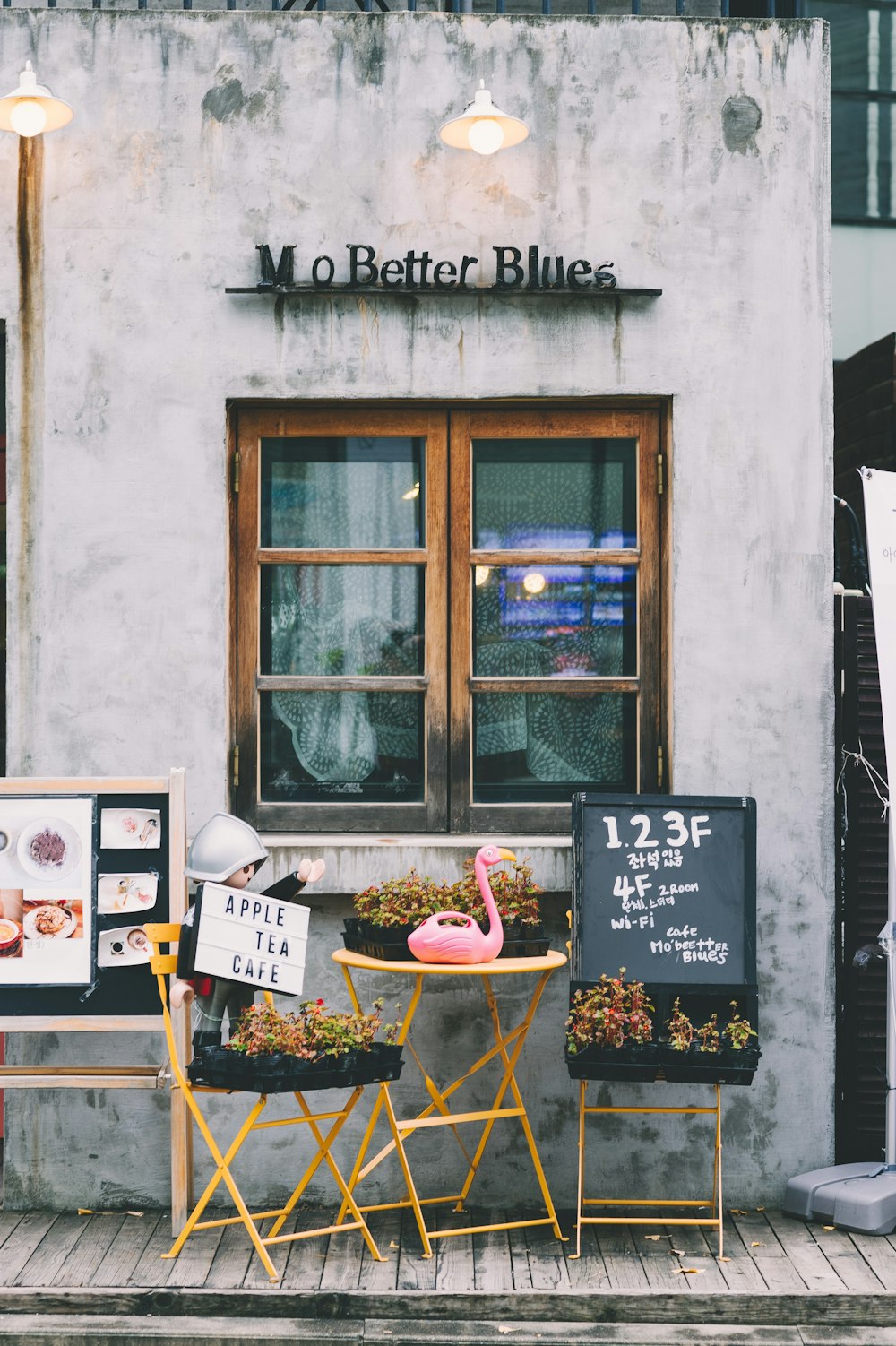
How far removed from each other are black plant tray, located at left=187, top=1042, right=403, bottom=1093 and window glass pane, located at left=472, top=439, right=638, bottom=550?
2334 millimetres

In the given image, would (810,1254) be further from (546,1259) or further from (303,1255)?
(303,1255)

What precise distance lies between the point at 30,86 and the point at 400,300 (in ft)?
5.64

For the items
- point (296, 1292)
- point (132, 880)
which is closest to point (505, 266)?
point (132, 880)

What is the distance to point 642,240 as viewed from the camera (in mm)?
5816

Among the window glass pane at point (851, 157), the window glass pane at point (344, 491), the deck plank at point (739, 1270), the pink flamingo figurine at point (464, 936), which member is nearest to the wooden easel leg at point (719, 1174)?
the deck plank at point (739, 1270)

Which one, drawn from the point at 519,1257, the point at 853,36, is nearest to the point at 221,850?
the point at 519,1257

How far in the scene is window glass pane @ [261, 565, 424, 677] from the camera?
5.98m

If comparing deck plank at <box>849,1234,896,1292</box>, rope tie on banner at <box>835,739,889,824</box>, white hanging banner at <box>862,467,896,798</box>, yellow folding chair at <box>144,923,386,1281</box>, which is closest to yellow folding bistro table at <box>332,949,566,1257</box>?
yellow folding chair at <box>144,923,386,1281</box>

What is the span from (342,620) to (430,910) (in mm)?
1438

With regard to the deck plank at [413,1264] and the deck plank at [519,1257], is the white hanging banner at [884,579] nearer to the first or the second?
the deck plank at [519,1257]

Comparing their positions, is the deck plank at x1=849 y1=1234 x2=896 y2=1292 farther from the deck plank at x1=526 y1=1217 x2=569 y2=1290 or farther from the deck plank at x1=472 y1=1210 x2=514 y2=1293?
the deck plank at x1=472 y1=1210 x2=514 y2=1293

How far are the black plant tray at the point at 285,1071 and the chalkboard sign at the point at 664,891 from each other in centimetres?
92

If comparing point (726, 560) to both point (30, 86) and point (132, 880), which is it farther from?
point (30, 86)

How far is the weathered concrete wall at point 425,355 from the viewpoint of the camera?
5.76 m
